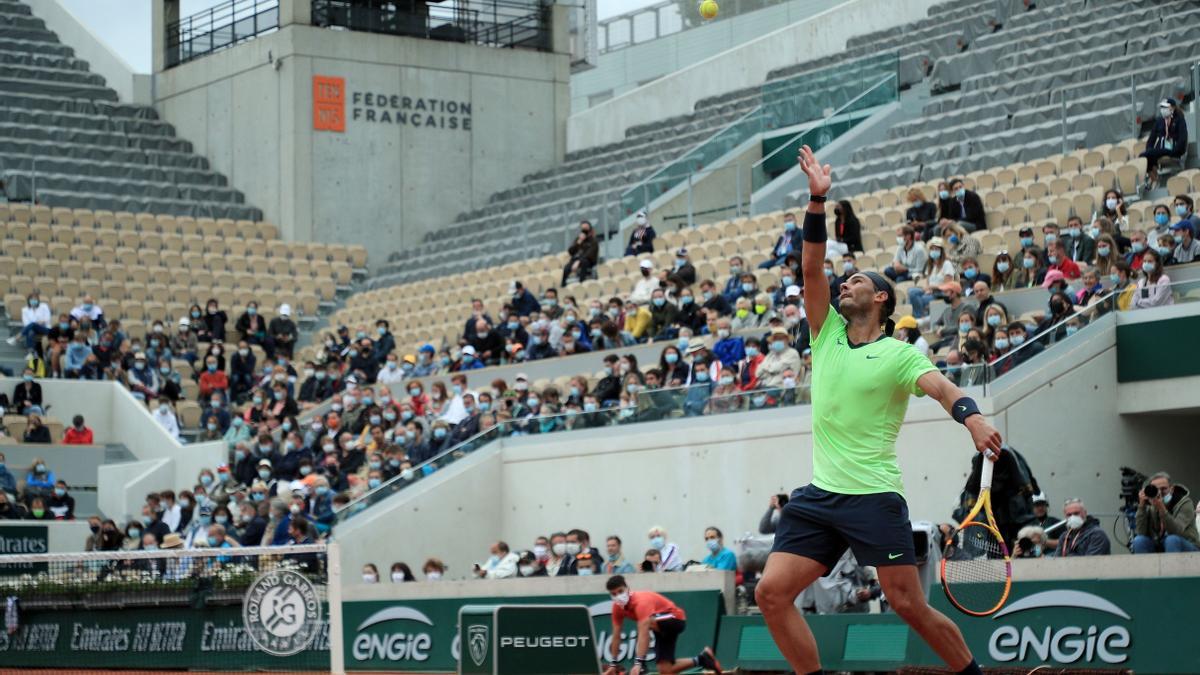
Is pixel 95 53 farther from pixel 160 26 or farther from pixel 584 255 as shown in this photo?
pixel 584 255

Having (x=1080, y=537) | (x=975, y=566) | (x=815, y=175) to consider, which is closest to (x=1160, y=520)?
(x=1080, y=537)

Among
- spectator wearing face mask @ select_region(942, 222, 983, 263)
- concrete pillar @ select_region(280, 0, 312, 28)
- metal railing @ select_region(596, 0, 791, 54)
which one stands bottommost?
spectator wearing face mask @ select_region(942, 222, 983, 263)

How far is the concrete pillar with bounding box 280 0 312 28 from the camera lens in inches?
1678

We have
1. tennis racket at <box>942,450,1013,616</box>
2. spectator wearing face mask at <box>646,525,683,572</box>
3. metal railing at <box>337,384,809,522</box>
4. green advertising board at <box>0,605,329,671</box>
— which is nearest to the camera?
tennis racket at <box>942,450,1013,616</box>

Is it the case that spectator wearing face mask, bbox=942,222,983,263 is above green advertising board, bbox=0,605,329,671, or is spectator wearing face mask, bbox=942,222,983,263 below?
above

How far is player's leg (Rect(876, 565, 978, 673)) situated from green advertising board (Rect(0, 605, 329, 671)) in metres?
8.09

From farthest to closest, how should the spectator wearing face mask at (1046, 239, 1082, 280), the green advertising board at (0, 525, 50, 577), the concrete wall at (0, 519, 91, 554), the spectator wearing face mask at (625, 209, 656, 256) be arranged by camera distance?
1. the spectator wearing face mask at (625, 209, 656, 256)
2. the concrete wall at (0, 519, 91, 554)
3. the green advertising board at (0, 525, 50, 577)
4. the spectator wearing face mask at (1046, 239, 1082, 280)

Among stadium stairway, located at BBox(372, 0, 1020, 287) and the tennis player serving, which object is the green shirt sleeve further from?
stadium stairway, located at BBox(372, 0, 1020, 287)

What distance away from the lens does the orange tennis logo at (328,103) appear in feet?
140

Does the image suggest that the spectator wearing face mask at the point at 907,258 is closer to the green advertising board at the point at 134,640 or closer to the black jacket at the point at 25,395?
the green advertising board at the point at 134,640

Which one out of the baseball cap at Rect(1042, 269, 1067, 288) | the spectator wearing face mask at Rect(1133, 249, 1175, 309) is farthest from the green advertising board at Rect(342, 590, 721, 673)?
the baseball cap at Rect(1042, 269, 1067, 288)

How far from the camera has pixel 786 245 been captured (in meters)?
27.3

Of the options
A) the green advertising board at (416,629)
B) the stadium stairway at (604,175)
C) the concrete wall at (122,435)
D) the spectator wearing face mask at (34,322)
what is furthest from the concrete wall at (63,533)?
the stadium stairway at (604,175)

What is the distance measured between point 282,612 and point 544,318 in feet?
48.1
